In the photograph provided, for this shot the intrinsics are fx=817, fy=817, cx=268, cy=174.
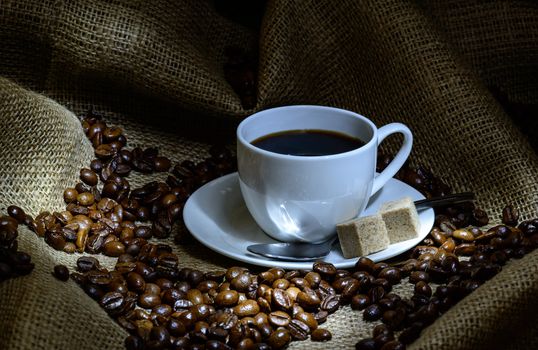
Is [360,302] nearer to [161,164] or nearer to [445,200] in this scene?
[445,200]

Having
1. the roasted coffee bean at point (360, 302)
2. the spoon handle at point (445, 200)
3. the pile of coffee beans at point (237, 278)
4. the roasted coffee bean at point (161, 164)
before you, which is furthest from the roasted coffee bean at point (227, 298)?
the roasted coffee bean at point (161, 164)

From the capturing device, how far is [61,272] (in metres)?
1.44

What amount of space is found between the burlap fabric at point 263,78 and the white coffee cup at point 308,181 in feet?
0.51

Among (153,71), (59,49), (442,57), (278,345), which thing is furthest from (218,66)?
(278,345)

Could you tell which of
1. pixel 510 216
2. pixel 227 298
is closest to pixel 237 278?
pixel 227 298

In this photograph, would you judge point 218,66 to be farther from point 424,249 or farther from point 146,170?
point 424,249

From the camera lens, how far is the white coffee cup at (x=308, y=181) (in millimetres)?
1539

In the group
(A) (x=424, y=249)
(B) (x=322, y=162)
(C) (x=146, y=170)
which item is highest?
(B) (x=322, y=162)

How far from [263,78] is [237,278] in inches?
25.1

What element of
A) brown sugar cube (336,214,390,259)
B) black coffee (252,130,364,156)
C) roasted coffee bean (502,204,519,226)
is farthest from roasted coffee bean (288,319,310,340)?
roasted coffee bean (502,204,519,226)

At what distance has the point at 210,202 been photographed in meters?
1.78

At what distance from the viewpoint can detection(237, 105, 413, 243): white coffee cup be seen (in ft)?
5.05

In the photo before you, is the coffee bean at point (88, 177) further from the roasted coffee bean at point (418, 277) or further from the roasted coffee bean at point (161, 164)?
the roasted coffee bean at point (418, 277)

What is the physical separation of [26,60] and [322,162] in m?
0.85
